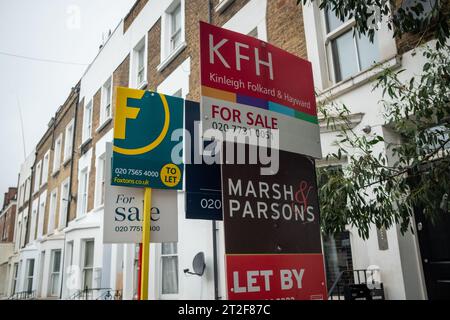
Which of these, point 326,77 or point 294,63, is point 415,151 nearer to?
point 294,63

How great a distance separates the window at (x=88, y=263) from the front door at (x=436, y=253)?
11330mm

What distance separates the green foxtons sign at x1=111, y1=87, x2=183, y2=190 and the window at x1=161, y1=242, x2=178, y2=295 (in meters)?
5.34

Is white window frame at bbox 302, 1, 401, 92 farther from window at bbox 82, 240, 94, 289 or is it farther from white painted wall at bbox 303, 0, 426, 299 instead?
window at bbox 82, 240, 94, 289

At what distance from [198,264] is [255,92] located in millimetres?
6171

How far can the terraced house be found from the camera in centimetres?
550

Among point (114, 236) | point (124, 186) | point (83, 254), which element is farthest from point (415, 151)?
point (83, 254)

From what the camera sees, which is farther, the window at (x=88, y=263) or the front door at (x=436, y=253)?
the window at (x=88, y=263)

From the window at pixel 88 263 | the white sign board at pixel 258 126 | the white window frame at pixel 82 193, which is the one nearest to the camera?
the white sign board at pixel 258 126

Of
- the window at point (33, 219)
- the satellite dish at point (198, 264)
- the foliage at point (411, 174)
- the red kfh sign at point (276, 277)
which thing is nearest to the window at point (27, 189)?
the window at point (33, 219)

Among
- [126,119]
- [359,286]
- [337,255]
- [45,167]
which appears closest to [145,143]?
[126,119]

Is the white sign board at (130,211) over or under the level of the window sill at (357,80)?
under

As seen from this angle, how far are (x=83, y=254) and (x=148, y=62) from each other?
6.89m

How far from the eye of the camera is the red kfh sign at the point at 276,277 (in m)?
2.00

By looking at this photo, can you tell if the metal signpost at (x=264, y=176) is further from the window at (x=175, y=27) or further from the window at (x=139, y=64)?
the window at (x=139, y=64)
